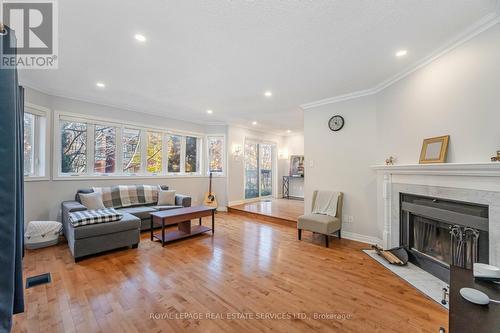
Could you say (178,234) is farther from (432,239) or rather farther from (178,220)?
(432,239)

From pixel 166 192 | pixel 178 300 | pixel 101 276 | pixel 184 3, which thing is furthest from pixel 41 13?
pixel 166 192

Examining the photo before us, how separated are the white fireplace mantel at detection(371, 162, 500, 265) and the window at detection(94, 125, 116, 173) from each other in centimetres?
511

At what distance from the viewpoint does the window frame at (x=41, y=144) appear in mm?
3734

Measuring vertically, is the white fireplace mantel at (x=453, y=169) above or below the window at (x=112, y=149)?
below

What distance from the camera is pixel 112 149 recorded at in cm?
469

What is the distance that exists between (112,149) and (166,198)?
5.12 ft

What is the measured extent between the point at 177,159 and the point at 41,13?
406cm

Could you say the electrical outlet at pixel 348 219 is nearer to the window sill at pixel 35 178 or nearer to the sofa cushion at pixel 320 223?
the sofa cushion at pixel 320 223

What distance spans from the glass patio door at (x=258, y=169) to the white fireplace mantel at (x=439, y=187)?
4.23 m

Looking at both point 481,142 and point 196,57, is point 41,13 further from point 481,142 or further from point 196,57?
point 481,142

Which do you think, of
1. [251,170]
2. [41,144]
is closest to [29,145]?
[41,144]

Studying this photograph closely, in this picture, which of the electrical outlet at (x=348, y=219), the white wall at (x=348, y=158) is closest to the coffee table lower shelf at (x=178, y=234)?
the white wall at (x=348, y=158)

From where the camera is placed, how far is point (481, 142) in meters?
2.11

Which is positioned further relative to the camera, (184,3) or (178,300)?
(178,300)
